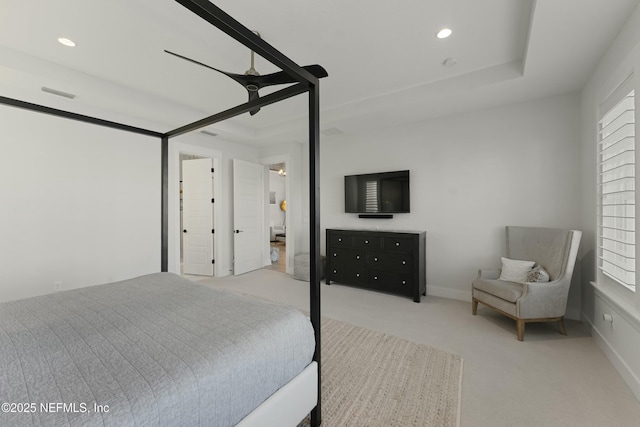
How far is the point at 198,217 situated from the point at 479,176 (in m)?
4.73

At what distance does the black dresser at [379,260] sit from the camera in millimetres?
3557

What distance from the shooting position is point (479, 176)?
3.47 meters

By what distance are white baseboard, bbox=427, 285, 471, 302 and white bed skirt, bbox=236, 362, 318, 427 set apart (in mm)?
2920

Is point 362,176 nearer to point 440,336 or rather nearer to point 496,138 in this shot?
point 496,138

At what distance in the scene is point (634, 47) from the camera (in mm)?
1761

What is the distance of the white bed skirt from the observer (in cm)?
109

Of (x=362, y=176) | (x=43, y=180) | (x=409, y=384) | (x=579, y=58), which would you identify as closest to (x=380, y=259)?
(x=362, y=176)

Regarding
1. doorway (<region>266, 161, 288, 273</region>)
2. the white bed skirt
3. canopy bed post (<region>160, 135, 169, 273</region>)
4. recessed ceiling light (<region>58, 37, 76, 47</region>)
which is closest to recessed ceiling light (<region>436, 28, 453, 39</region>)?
canopy bed post (<region>160, 135, 169, 273</region>)

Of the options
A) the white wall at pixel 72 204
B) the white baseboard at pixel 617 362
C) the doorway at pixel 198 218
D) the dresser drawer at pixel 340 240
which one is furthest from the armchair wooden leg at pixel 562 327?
the white wall at pixel 72 204

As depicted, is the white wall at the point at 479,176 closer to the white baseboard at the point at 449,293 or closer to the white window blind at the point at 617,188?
the white baseboard at the point at 449,293

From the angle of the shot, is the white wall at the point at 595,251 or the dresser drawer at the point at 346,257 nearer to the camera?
the white wall at the point at 595,251

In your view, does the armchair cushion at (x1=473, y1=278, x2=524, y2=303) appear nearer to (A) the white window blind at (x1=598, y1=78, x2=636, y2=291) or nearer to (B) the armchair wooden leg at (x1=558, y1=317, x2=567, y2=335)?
(B) the armchair wooden leg at (x1=558, y1=317, x2=567, y2=335)

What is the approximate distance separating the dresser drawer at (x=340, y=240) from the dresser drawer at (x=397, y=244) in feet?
1.92

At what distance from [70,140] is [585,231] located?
19.6 feet
